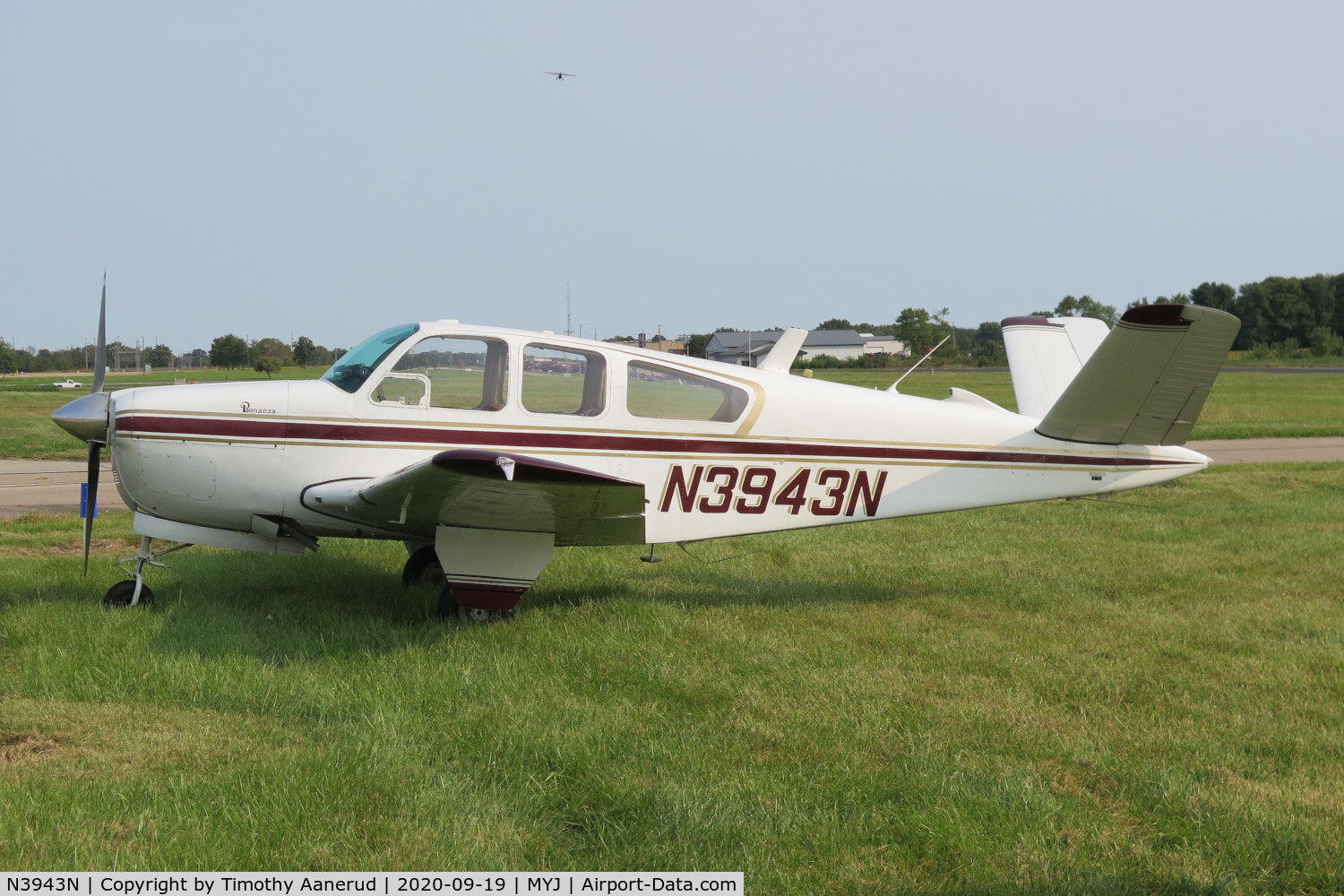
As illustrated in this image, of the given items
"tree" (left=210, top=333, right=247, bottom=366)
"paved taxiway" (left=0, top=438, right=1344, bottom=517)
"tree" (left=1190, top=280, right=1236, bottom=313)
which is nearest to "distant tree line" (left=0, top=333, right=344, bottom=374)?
"tree" (left=210, top=333, right=247, bottom=366)

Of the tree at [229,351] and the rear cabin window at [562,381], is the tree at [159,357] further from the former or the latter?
the rear cabin window at [562,381]

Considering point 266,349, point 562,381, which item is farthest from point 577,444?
point 266,349

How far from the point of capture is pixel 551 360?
6902mm

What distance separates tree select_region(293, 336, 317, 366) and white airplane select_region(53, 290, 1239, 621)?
128 ft

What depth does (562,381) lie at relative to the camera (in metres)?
6.90

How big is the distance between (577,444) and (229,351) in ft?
230

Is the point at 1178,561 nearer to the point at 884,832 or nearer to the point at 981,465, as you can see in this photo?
the point at 981,465

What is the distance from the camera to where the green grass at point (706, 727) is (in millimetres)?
3543

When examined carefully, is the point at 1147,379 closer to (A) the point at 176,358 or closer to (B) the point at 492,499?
(B) the point at 492,499

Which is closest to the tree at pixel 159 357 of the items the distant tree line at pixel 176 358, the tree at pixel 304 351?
the distant tree line at pixel 176 358

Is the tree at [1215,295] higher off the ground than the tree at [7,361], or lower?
higher

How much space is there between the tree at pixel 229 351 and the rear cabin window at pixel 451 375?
→ 6803cm

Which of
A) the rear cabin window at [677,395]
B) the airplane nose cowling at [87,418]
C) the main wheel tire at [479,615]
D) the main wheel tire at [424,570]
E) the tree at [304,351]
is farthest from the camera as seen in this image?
the tree at [304,351]

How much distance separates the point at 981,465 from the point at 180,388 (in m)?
5.84
